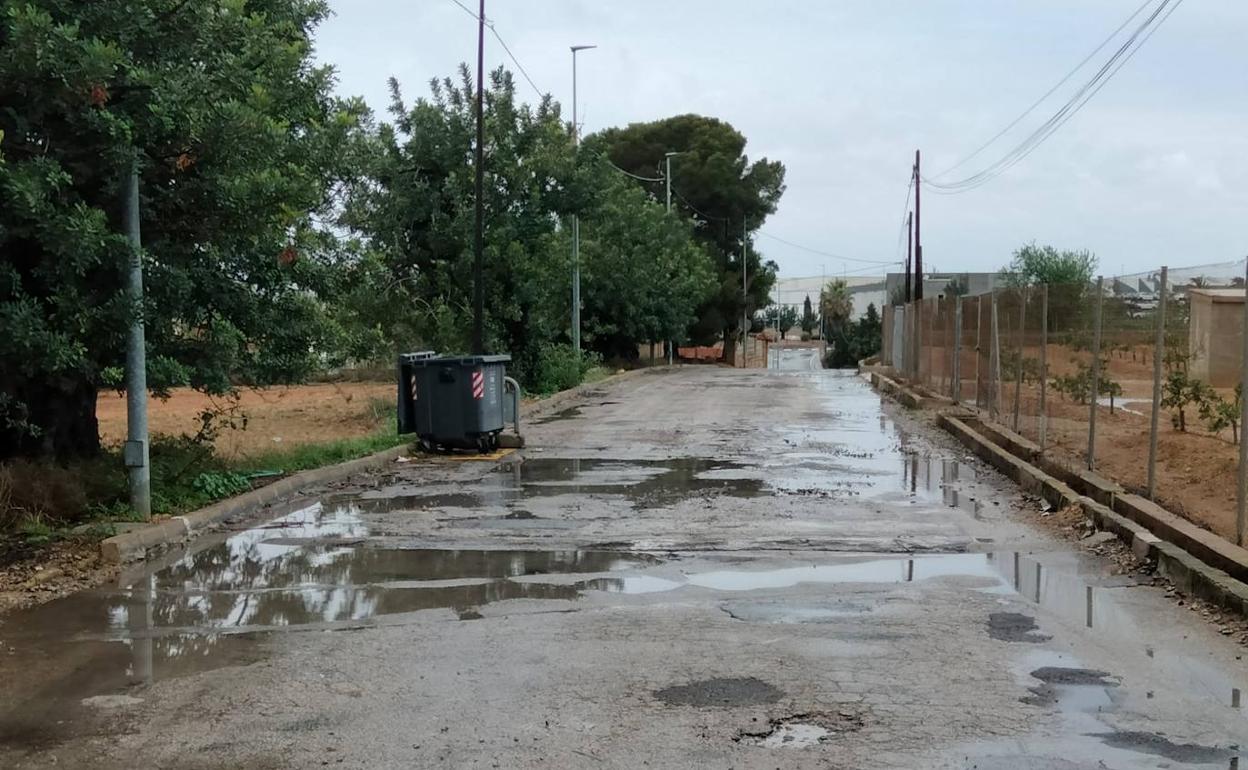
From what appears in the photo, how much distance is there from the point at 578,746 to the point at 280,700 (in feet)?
5.45

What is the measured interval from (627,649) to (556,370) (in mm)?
24533

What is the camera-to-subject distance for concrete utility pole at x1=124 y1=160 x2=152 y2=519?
32.4 ft

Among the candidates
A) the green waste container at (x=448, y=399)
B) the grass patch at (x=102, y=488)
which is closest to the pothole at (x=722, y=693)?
the grass patch at (x=102, y=488)

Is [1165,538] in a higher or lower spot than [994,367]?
lower

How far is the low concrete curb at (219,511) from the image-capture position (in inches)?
366

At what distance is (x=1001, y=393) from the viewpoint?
710 inches

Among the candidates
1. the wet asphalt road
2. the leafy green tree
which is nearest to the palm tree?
the leafy green tree

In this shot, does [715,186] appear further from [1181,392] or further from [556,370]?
[1181,392]

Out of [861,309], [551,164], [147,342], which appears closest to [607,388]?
[551,164]

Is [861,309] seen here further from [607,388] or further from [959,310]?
[959,310]

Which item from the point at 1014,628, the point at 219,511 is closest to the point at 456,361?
the point at 219,511

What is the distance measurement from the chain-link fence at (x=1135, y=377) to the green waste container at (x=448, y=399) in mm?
7109

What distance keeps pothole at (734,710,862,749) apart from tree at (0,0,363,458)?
657 centimetres

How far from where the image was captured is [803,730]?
17.5 ft
